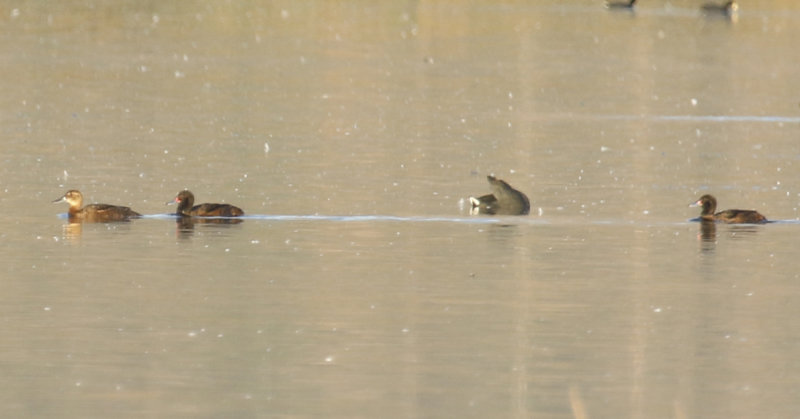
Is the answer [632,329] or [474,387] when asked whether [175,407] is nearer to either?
[474,387]

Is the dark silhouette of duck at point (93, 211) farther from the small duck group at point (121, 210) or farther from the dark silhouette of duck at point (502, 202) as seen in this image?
the dark silhouette of duck at point (502, 202)

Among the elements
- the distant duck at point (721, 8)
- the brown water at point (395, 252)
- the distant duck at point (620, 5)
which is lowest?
the brown water at point (395, 252)

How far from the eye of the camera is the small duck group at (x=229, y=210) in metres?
17.1

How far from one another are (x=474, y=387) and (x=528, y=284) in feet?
11.8

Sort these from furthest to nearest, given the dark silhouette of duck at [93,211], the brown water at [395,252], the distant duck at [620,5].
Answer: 1. the distant duck at [620,5]
2. the dark silhouette of duck at [93,211]
3. the brown water at [395,252]

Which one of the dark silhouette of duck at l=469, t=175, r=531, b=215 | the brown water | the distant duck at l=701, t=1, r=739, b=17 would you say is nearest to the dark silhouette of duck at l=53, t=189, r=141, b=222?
the brown water

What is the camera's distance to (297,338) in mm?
11445

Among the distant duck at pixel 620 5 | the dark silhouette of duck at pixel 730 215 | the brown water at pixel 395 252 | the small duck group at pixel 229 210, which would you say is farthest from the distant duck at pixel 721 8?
the dark silhouette of duck at pixel 730 215

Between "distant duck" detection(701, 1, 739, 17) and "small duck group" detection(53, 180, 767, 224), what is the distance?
6473 centimetres

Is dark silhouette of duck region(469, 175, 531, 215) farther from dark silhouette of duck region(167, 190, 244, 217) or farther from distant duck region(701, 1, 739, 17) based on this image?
distant duck region(701, 1, 739, 17)

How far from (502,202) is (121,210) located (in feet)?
11.5

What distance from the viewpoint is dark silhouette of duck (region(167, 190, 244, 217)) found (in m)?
17.2

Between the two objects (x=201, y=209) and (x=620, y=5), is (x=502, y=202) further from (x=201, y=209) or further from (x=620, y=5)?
(x=620, y=5)

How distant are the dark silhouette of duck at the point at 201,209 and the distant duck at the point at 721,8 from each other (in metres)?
66.1
